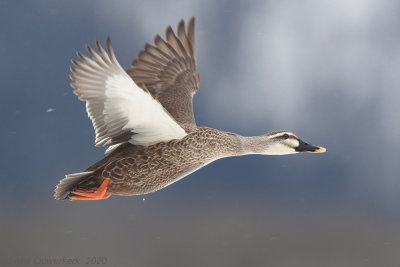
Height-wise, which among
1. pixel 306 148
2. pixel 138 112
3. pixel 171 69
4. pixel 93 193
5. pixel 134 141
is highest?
pixel 171 69

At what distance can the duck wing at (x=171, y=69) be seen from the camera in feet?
18.1

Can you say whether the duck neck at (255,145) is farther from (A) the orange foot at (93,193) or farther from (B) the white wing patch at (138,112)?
(A) the orange foot at (93,193)

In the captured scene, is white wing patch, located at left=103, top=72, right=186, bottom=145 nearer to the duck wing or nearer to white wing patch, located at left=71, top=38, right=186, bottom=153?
white wing patch, located at left=71, top=38, right=186, bottom=153

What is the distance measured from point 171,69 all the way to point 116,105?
1.56 m

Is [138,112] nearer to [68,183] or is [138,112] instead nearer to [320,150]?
[68,183]

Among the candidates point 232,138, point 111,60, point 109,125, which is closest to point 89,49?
point 111,60

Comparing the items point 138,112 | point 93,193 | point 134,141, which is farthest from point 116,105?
point 93,193

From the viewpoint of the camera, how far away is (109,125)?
4.46 metres

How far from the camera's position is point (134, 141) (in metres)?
4.56

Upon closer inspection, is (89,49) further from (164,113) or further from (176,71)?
(176,71)

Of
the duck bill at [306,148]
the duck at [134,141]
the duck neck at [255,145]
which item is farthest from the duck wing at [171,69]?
the duck bill at [306,148]

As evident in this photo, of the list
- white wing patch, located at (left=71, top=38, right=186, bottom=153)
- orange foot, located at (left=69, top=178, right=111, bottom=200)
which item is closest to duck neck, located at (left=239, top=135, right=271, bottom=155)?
white wing patch, located at (left=71, top=38, right=186, bottom=153)

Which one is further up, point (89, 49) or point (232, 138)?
point (89, 49)

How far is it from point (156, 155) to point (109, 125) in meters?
0.46
